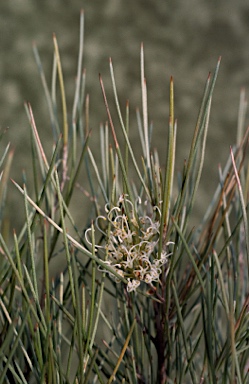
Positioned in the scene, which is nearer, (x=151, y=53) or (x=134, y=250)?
(x=134, y=250)

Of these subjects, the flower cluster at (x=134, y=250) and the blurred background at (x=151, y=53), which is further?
the blurred background at (x=151, y=53)

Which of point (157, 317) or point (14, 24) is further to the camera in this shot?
point (14, 24)

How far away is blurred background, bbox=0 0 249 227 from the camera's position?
92cm

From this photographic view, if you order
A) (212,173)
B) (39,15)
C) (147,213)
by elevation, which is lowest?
(212,173)

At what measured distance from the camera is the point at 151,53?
0.94 m

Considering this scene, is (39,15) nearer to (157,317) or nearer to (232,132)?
(232,132)

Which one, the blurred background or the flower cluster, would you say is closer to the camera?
the flower cluster

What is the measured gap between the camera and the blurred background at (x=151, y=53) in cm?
92

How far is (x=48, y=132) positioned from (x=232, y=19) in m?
0.30

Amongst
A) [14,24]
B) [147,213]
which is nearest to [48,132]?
[14,24]

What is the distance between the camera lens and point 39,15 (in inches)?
36.3

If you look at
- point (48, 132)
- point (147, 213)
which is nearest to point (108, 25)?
point (48, 132)

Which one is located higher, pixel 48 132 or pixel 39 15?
pixel 39 15

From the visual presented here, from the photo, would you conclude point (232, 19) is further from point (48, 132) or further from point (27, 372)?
point (27, 372)
